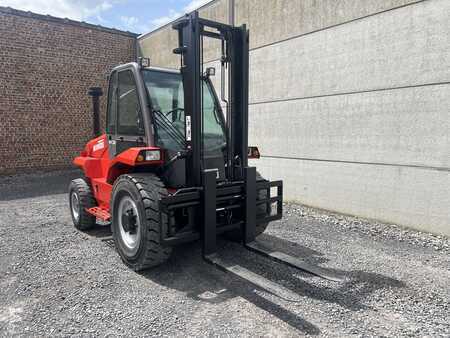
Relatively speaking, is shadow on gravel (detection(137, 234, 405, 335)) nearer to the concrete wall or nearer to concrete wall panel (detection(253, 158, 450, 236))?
concrete wall panel (detection(253, 158, 450, 236))

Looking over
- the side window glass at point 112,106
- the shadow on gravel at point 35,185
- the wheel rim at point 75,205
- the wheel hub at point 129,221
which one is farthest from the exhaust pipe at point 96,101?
the shadow on gravel at point 35,185

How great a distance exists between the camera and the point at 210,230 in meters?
3.68

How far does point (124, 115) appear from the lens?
4.63 m

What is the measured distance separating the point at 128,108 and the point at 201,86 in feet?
3.94

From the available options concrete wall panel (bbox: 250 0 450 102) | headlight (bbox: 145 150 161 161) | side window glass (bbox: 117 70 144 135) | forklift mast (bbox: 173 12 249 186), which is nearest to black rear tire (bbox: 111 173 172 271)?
headlight (bbox: 145 150 161 161)

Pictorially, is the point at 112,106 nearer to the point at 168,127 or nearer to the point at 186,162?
the point at 168,127

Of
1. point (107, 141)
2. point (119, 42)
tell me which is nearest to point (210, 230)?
point (107, 141)

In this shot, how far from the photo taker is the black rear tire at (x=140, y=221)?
11.7ft

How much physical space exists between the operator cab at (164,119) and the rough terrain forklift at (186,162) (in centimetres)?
1

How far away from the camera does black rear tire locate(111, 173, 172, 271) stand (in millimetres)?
3574

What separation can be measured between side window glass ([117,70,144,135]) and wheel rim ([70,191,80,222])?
1.66 metres

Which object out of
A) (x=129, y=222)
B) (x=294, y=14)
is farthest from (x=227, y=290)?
(x=294, y=14)

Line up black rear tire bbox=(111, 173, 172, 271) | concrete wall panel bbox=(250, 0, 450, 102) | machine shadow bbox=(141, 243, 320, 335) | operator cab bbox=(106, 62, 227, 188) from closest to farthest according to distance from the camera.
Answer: machine shadow bbox=(141, 243, 320, 335)
black rear tire bbox=(111, 173, 172, 271)
operator cab bbox=(106, 62, 227, 188)
concrete wall panel bbox=(250, 0, 450, 102)

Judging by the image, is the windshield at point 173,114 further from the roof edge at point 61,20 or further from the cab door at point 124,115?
the roof edge at point 61,20
